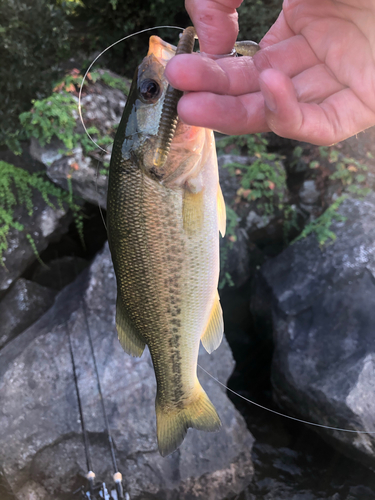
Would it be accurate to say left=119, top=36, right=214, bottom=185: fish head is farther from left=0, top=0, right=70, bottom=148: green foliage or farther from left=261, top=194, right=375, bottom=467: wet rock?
left=0, top=0, right=70, bottom=148: green foliage

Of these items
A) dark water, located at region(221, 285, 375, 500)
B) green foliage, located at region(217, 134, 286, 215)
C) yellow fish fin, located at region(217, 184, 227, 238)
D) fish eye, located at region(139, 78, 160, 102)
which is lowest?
dark water, located at region(221, 285, 375, 500)

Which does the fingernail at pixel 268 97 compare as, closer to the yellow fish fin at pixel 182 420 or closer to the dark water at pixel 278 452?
the yellow fish fin at pixel 182 420

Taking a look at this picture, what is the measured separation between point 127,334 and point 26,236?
96.2 inches

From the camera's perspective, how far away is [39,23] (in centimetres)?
345

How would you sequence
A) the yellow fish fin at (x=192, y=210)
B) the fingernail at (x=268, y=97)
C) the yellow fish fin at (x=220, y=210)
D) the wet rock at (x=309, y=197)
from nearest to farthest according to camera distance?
the fingernail at (x=268, y=97)
the yellow fish fin at (x=192, y=210)
the yellow fish fin at (x=220, y=210)
the wet rock at (x=309, y=197)

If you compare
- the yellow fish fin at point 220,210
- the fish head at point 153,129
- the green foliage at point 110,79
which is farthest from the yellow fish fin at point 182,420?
the green foliage at point 110,79

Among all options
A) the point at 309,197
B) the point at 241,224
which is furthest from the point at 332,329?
the point at 309,197

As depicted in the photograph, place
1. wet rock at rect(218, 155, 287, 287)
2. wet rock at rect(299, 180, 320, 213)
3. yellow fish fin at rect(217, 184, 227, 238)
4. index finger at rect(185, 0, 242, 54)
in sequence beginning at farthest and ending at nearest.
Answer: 1. wet rock at rect(299, 180, 320, 213)
2. wet rock at rect(218, 155, 287, 287)
3. yellow fish fin at rect(217, 184, 227, 238)
4. index finger at rect(185, 0, 242, 54)

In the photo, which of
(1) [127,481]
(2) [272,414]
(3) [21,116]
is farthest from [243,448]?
(3) [21,116]

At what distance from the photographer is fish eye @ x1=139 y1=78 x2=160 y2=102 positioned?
119 centimetres

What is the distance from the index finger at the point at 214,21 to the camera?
113 centimetres

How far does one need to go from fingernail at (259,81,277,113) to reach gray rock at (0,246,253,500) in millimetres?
2528

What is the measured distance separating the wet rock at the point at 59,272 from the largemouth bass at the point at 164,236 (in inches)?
103

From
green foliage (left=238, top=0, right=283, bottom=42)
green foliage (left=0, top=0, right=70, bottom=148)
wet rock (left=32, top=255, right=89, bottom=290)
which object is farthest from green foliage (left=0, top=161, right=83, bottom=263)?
green foliage (left=238, top=0, right=283, bottom=42)
